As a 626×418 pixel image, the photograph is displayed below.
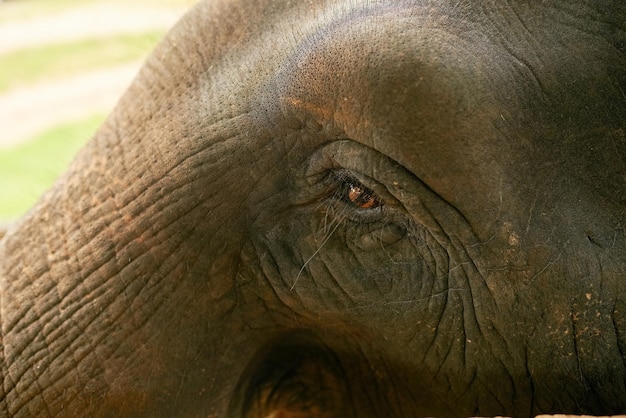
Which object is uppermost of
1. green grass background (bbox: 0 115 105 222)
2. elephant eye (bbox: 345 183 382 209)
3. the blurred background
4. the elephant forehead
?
the elephant forehead

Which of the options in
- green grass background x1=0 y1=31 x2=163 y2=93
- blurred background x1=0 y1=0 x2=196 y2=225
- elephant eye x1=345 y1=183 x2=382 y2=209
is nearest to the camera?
elephant eye x1=345 y1=183 x2=382 y2=209

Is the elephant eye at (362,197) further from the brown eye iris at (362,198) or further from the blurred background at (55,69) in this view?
the blurred background at (55,69)

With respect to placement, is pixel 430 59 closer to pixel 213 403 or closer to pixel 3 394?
pixel 213 403

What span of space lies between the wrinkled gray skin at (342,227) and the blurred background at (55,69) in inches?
182

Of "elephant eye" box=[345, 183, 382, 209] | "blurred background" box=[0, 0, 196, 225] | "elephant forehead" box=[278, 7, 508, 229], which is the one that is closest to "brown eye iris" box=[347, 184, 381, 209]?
"elephant eye" box=[345, 183, 382, 209]

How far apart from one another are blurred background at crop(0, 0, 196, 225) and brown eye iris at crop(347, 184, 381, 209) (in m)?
4.99

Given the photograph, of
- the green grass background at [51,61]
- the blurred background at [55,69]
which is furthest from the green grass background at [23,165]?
the green grass background at [51,61]

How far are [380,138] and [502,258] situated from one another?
405mm

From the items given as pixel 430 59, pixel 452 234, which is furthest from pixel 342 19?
pixel 452 234

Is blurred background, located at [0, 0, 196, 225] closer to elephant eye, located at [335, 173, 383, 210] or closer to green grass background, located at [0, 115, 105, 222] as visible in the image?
green grass background, located at [0, 115, 105, 222]

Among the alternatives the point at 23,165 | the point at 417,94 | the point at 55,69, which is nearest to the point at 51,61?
the point at 55,69

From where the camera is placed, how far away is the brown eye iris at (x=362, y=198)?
95.9 inches

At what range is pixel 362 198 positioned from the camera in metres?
2.44

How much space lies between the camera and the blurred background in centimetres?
795
